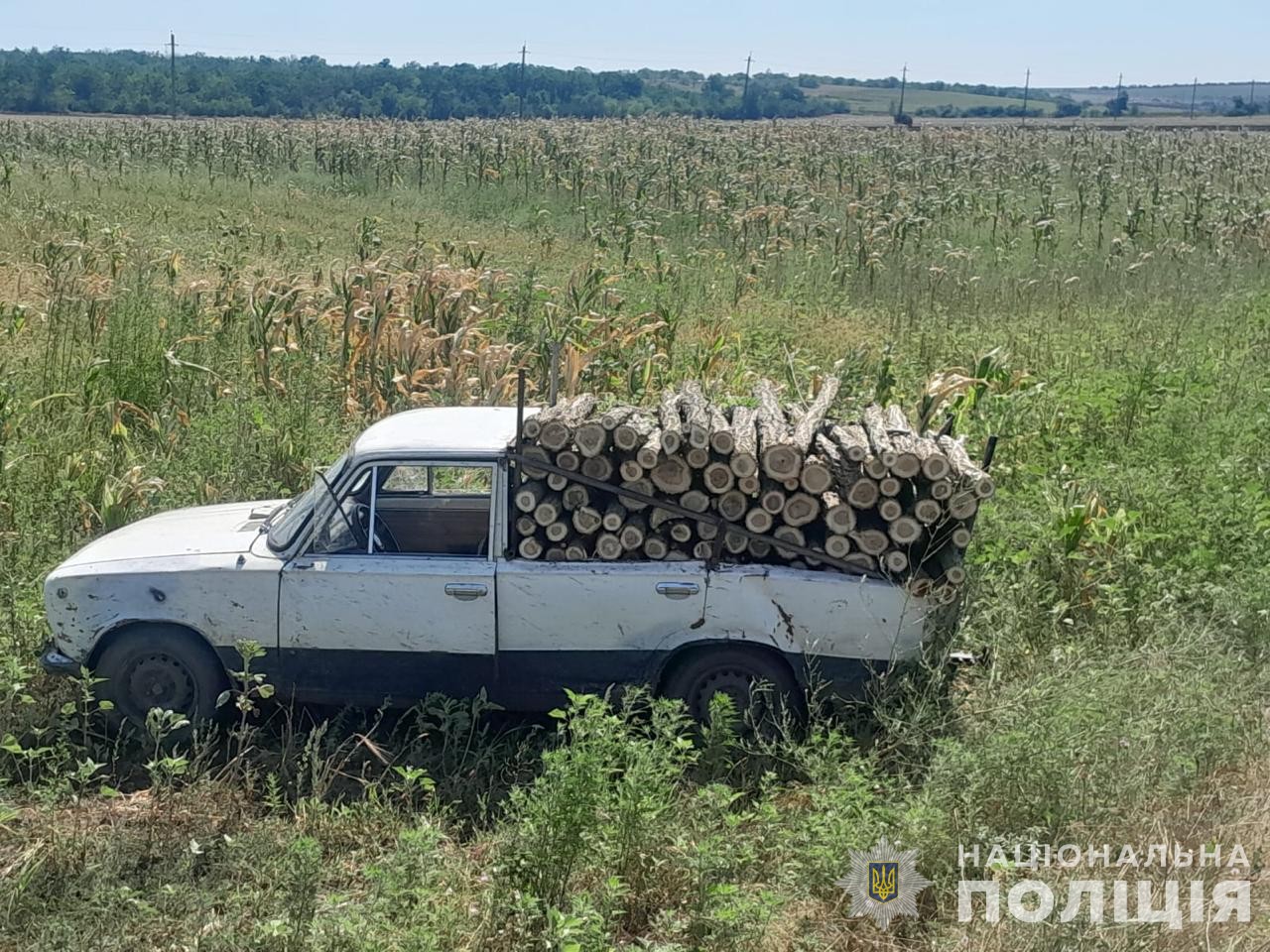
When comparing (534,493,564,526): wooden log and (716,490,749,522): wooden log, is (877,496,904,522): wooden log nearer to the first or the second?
(716,490,749,522): wooden log

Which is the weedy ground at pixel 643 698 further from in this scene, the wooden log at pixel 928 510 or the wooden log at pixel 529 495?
the wooden log at pixel 529 495

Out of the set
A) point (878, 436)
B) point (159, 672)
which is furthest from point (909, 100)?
point (159, 672)

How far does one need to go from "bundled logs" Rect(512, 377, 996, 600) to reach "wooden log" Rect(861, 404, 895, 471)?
0.01 meters

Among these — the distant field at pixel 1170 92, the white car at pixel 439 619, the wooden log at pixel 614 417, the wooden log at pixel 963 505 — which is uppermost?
the distant field at pixel 1170 92

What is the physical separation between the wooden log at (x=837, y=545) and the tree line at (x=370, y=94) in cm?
5577

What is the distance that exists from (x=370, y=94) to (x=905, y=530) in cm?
8052

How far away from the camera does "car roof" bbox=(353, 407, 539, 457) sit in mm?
6441

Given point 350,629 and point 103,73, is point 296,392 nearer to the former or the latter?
point 350,629

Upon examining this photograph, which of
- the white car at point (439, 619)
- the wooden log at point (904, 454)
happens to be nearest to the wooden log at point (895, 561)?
the white car at point (439, 619)

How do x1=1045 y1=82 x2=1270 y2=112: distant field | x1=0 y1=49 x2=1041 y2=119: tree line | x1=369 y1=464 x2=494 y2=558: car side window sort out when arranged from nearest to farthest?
x1=369 y1=464 x2=494 y2=558: car side window → x1=0 y1=49 x2=1041 y2=119: tree line → x1=1045 y1=82 x2=1270 y2=112: distant field

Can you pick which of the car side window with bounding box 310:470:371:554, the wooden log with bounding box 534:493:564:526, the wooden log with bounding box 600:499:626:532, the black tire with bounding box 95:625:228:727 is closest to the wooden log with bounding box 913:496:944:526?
the wooden log with bounding box 600:499:626:532

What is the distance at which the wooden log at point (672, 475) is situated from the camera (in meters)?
6.36

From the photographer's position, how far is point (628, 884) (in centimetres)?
521

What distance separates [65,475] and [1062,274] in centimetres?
1321
